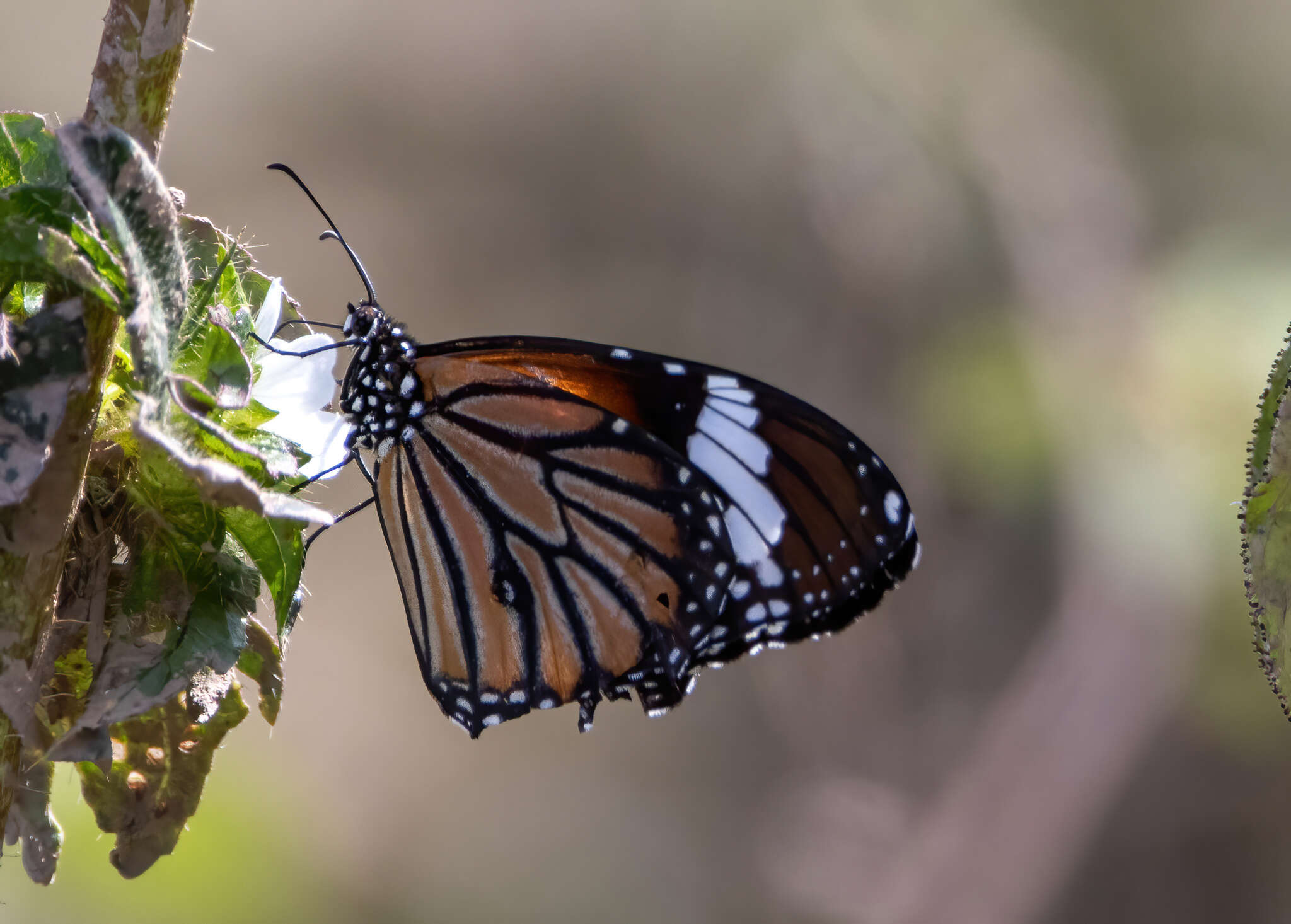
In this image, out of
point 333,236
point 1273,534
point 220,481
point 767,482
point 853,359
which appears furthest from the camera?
point 853,359

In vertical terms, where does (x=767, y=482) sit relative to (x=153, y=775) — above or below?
above

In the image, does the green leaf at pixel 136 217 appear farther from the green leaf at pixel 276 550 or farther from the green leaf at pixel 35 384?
the green leaf at pixel 276 550

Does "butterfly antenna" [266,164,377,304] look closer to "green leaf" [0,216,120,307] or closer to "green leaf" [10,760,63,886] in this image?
"green leaf" [0,216,120,307]

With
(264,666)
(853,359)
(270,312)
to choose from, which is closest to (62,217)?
(270,312)

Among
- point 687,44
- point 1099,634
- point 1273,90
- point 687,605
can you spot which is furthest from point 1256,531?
point 1273,90

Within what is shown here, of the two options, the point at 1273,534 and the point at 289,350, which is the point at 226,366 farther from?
the point at 1273,534
